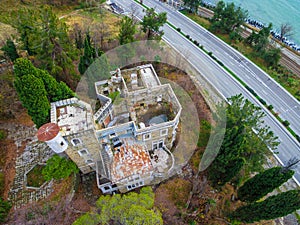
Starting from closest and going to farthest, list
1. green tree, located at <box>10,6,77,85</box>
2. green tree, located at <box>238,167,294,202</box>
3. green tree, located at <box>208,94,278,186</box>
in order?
1. green tree, located at <box>238,167,294,202</box>
2. green tree, located at <box>208,94,278,186</box>
3. green tree, located at <box>10,6,77,85</box>

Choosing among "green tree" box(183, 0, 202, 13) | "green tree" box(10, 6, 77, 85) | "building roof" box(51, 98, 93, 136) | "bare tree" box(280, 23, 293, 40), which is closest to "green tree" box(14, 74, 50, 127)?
"building roof" box(51, 98, 93, 136)

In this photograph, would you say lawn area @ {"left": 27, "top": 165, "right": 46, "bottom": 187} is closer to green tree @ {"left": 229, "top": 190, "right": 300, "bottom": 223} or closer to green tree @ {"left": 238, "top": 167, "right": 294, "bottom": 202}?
green tree @ {"left": 229, "top": 190, "right": 300, "bottom": 223}

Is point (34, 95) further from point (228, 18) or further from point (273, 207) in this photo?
point (228, 18)

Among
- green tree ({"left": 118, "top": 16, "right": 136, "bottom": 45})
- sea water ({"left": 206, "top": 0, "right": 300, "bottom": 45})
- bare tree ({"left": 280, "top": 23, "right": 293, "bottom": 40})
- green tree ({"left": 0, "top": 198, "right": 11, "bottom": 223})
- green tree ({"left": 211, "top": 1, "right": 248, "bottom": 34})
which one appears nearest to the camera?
green tree ({"left": 0, "top": 198, "right": 11, "bottom": 223})

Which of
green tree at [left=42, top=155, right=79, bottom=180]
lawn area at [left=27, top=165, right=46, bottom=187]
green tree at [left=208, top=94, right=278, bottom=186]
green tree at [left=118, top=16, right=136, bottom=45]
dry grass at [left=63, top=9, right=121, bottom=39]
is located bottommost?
lawn area at [left=27, top=165, right=46, bottom=187]

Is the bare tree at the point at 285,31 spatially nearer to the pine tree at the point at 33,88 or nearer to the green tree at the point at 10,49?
the pine tree at the point at 33,88

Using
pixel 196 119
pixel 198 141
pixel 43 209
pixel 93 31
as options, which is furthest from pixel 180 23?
pixel 43 209
